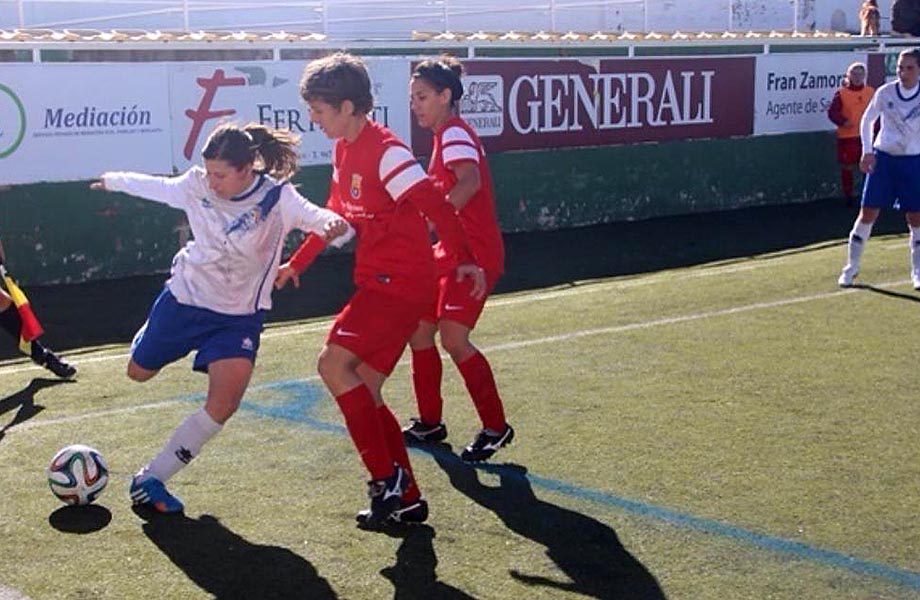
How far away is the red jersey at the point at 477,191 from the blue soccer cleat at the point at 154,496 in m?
1.72

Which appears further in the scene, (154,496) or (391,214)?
(154,496)

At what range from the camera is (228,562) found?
17.2ft

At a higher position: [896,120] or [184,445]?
[896,120]

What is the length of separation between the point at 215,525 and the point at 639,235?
10.8 m

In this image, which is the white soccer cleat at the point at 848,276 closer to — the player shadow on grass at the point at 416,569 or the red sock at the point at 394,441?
→ the red sock at the point at 394,441

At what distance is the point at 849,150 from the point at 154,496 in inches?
582

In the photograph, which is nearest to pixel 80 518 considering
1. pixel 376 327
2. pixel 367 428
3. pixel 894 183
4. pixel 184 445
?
pixel 184 445

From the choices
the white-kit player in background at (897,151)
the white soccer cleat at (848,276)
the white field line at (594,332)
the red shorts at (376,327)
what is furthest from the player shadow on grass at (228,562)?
the white-kit player in background at (897,151)

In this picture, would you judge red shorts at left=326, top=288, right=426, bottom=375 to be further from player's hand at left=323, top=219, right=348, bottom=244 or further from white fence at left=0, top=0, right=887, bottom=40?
A: white fence at left=0, top=0, right=887, bottom=40

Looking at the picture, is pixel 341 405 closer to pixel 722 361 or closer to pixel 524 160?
pixel 722 361

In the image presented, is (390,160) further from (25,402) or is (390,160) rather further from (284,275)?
(25,402)

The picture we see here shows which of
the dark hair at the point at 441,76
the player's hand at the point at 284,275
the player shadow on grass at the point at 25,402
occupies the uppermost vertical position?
the dark hair at the point at 441,76

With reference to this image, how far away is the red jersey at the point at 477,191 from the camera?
6316 mm

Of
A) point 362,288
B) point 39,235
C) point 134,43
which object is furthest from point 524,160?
point 362,288
